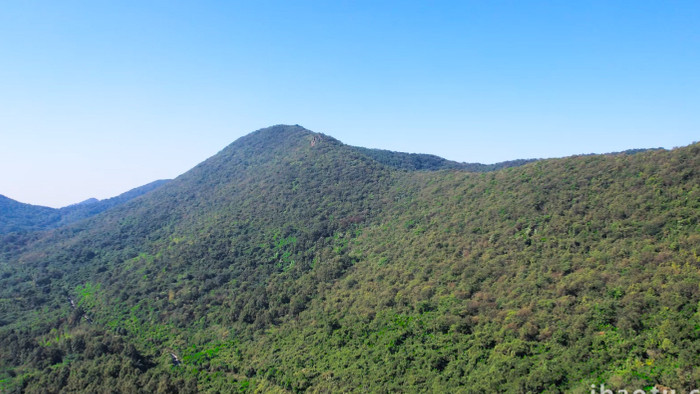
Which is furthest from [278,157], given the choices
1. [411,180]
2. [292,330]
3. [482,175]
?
[292,330]

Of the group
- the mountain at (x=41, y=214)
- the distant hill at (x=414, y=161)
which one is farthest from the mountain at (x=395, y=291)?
the mountain at (x=41, y=214)

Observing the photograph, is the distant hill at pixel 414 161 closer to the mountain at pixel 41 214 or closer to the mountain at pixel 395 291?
the mountain at pixel 395 291

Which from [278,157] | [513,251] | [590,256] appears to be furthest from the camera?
[278,157]

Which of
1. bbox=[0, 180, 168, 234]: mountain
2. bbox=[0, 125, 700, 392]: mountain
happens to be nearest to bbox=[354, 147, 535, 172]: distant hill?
bbox=[0, 125, 700, 392]: mountain

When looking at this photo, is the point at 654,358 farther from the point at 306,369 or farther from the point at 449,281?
the point at 306,369

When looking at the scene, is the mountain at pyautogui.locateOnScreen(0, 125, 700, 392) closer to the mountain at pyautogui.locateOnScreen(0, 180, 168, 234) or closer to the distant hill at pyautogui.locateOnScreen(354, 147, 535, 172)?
the distant hill at pyautogui.locateOnScreen(354, 147, 535, 172)
